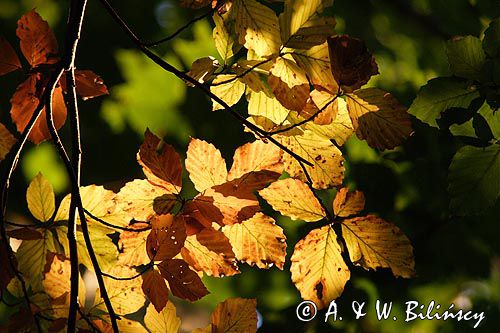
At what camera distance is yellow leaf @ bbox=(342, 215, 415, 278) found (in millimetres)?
557

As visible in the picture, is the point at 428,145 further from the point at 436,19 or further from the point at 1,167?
the point at 1,167

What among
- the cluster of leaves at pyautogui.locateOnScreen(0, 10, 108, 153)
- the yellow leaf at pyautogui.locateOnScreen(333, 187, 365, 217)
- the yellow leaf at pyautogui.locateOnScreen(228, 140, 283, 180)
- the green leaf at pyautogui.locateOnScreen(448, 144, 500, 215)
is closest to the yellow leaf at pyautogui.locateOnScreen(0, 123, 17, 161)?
the cluster of leaves at pyautogui.locateOnScreen(0, 10, 108, 153)

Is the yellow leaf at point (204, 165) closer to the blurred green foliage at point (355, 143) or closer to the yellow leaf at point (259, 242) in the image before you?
the yellow leaf at point (259, 242)

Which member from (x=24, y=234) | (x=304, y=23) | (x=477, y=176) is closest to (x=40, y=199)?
(x=24, y=234)

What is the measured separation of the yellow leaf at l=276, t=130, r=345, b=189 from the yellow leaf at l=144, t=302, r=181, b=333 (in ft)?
0.69

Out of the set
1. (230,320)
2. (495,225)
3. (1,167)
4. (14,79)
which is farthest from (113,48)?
(230,320)

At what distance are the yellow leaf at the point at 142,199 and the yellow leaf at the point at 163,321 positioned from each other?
0.11 meters

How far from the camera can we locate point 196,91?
1.71 m

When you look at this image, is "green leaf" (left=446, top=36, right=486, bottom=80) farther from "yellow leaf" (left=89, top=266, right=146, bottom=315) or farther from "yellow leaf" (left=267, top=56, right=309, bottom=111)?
"yellow leaf" (left=89, top=266, right=146, bottom=315)

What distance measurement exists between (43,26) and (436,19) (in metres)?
1.61

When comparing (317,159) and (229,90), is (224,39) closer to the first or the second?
(229,90)

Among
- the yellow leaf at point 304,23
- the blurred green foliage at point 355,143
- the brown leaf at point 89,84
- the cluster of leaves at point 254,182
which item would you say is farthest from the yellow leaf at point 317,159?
the blurred green foliage at point 355,143

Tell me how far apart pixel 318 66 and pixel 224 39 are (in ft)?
0.40

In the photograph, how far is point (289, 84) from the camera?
560mm
